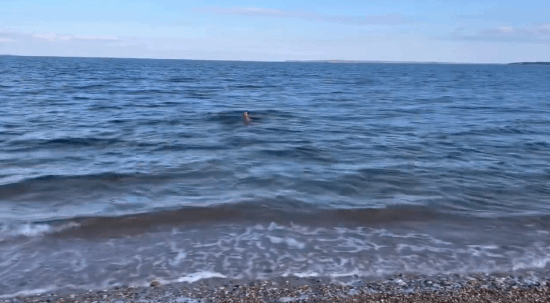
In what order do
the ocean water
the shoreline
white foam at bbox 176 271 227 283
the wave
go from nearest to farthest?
the shoreline < white foam at bbox 176 271 227 283 < the ocean water < the wave

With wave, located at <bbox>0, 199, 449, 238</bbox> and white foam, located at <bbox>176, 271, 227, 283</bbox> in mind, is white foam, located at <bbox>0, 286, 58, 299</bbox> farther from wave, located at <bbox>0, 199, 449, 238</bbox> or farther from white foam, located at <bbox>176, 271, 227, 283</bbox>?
wave, located at <bbox>0, 199, 449, 238</bbox>

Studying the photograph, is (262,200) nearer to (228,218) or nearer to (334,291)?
(228,218)

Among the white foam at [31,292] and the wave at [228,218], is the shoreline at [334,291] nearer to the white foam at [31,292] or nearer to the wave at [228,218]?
the white foam at [31,292]

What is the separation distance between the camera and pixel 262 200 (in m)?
10.7

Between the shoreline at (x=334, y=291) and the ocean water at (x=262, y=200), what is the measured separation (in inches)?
9.1

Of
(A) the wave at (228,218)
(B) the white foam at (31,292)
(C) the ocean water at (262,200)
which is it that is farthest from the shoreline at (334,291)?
(A) the wave at (228,218)

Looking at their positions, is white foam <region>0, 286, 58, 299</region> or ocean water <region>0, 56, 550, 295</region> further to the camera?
ocean water <region>0, 56, 550, 295</region>

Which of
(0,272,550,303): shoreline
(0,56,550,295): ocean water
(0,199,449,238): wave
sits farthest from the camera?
(0,199,449,238): wave

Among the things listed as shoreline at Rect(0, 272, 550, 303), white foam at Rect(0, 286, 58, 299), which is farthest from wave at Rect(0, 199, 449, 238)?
shoreline at Rect(0, 272, 550, 303)

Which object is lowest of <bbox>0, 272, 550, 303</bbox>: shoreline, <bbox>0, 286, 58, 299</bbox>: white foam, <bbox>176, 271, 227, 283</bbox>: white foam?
<bbox>0, 286, 58, 299</bbox>: white foam

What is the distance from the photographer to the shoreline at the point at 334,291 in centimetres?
639

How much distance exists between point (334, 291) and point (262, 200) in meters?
4.18

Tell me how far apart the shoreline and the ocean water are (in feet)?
0.76

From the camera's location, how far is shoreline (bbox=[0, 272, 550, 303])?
21.0ft
